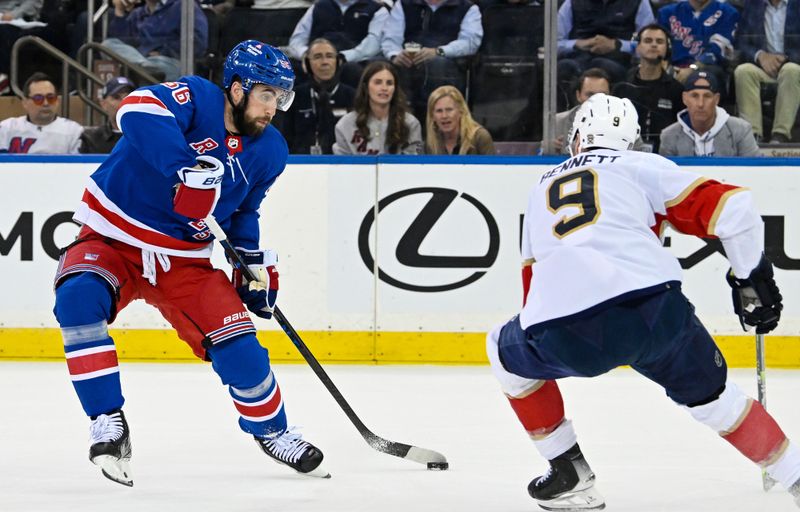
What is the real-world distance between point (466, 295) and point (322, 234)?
69cm

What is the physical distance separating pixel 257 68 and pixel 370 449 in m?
1.18

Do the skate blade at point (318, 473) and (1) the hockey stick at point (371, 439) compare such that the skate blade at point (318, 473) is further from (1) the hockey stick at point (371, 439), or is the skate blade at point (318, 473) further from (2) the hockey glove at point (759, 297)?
(2) the hockey glove at point (759, 297)

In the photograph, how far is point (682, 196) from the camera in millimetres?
2713

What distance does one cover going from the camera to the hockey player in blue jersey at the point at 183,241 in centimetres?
319

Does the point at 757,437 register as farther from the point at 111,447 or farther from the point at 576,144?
the point at 111,447

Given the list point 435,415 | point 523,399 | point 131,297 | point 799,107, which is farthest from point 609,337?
point 799,107

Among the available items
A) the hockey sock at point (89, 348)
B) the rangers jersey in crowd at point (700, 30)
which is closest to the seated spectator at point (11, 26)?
the rangers jersey in crowd at point (700, 30)

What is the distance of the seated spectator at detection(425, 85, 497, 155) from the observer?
5.82 meters

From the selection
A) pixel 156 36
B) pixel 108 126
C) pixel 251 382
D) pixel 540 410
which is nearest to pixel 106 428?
pixel 251 382

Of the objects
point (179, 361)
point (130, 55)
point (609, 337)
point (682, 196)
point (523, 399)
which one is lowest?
point (179, 361)

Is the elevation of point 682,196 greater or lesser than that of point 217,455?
greater

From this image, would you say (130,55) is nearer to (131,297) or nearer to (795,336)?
(131,297)

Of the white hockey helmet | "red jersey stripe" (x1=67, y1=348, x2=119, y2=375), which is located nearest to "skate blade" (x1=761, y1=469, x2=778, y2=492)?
the white hockey helmet

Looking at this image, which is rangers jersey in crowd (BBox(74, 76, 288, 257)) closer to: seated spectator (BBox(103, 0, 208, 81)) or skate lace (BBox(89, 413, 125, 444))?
skate lace (BBox(89, 413, 125, 444))
